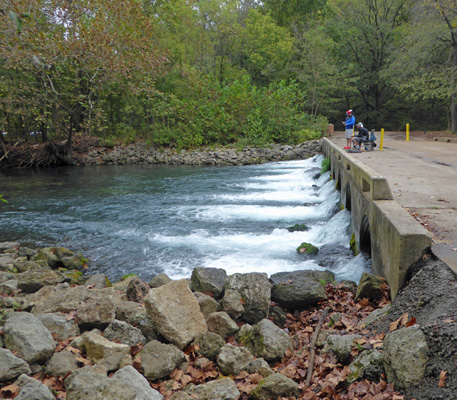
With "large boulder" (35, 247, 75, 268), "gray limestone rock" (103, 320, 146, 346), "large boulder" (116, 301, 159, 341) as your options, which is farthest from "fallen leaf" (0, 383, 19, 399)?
"large boulder" (35, 247, 75, 268)

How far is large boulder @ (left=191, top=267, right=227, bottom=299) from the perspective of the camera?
6.46 m

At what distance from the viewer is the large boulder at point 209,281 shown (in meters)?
6.46

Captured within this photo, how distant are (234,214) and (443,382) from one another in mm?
9701

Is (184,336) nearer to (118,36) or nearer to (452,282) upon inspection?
(452,282)

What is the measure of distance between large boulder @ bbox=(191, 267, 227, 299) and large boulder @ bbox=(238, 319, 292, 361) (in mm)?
1366

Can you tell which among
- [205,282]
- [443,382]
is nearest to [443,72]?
[205,282]

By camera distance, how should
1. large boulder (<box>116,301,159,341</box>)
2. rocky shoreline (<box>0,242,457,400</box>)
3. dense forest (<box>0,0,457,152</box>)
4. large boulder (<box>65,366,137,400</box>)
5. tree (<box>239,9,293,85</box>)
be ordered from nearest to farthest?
large boulder (<box>65,366,137,400</box>)
rocky shoreline (<box>0,242,457,400</box>)
large boulder (<box>116,301,159,341</box>)
dense forest (<box>0,0,457,152</box>)
tree (<box>239,9,293,85</box>)

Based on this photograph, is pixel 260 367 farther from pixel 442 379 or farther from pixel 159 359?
pixel 442 379

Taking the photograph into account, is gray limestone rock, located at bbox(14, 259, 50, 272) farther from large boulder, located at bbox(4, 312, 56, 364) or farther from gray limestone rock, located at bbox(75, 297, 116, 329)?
large boulder, located at bbox(4, 312, 56, 364)

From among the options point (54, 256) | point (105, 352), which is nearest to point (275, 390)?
point (105, 352)

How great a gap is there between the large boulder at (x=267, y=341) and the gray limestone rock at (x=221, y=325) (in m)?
0.20

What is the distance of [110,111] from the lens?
1455 inches

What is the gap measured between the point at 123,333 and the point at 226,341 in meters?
1.36

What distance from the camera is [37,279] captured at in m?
6.98
